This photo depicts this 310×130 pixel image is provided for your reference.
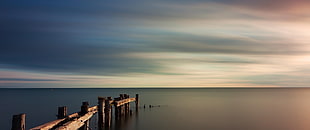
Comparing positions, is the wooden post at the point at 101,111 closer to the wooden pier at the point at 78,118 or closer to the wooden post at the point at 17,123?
the wooden pier at the point at 78,118

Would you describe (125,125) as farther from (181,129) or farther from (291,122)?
(291,122)

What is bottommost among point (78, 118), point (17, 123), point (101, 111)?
point (101, 111)

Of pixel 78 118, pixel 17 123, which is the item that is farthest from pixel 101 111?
pixel 17 123

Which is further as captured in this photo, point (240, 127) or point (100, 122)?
point (240, 127)

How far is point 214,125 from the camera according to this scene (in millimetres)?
28047

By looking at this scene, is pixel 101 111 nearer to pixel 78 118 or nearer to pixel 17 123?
pixel 78 118

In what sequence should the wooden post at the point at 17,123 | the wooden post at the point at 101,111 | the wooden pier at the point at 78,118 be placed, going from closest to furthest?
1. the wooden post at the point at 17,123
2. the wooden pier at the point at 78,118
3. the wooden post at the point at 101,111

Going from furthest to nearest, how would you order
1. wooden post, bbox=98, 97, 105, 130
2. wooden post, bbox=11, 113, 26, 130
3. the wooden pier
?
wooden post, bbox=98, 97, 105, 130
the wooden pier
wooden post, bbox=11, 113, 26, 130

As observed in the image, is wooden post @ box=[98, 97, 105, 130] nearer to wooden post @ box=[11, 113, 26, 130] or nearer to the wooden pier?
the wooden pier

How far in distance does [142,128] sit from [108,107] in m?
4.99

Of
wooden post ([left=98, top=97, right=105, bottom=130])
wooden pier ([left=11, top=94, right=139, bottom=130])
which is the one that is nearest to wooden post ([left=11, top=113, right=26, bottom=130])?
wooden pier ([left=11, top=94, right=139, bottom=130])

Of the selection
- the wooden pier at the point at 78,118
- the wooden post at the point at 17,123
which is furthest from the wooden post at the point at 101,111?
the wooden post at the point at 17,123

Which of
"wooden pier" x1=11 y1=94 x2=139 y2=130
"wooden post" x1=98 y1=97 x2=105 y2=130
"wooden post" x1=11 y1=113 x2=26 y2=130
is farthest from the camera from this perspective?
"wooden post" x1=98 y1=97 x2=105 y2=130

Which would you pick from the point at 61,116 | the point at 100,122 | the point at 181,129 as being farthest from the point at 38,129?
the point at 181,129
